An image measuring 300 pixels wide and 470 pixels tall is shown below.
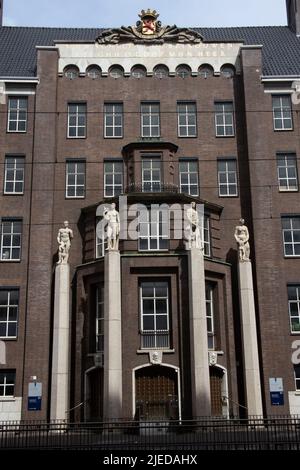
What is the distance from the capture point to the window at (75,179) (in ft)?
118

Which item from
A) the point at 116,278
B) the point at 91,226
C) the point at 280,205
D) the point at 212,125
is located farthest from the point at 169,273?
the point at 212,125

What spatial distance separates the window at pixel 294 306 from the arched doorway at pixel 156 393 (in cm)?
713

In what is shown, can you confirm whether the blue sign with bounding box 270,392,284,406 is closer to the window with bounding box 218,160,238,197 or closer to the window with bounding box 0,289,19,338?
the window with bounding box 218,160,238,197

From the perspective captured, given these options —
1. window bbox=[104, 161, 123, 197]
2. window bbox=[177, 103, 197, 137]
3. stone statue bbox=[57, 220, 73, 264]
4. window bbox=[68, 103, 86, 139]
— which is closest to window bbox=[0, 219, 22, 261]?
stone statue bbox=[57, 220, 73, 264]

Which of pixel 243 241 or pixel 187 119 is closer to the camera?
pixel 243 241

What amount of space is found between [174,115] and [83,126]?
17.6 ft

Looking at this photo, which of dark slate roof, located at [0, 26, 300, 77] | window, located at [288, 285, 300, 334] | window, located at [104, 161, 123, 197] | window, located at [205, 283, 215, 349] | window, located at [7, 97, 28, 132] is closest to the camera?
window, located at [205, 283, 215, 349]

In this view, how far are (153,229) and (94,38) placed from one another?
57.6 feet

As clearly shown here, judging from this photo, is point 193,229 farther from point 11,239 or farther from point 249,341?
point 11,239

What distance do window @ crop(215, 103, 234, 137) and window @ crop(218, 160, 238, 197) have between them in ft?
5.87

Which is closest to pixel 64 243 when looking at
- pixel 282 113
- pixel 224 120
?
pixel 224 120

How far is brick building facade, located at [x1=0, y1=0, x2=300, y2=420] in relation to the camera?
31.5m

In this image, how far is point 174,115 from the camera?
37.4 m

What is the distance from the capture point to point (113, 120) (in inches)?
1471
